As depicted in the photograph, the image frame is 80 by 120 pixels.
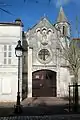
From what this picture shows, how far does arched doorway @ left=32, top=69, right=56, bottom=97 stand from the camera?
30.6 m

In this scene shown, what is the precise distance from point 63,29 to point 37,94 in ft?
29.1

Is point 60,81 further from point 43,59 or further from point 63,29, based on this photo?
point 63,29

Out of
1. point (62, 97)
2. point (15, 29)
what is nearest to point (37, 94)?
point (62, 97)

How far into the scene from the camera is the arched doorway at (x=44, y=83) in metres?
30.6

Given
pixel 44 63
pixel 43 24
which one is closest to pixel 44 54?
pixel 44 63

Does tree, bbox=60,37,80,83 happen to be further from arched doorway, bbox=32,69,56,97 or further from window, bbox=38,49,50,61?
arched doorway, bbox=32,69,56,97

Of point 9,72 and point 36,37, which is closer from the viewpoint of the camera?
point 9,72

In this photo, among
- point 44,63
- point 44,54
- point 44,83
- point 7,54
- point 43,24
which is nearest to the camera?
point 7,54

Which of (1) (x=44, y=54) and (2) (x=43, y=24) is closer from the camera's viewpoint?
(1) (x=44, y=54)

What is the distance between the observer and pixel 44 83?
101ft

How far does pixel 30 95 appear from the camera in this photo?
30172 millimetres

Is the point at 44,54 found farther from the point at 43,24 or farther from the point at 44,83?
the point at 43,24

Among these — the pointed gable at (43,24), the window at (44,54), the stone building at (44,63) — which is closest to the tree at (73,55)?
the stone building at (44,63)

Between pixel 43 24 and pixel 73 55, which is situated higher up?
pixel 43 24
